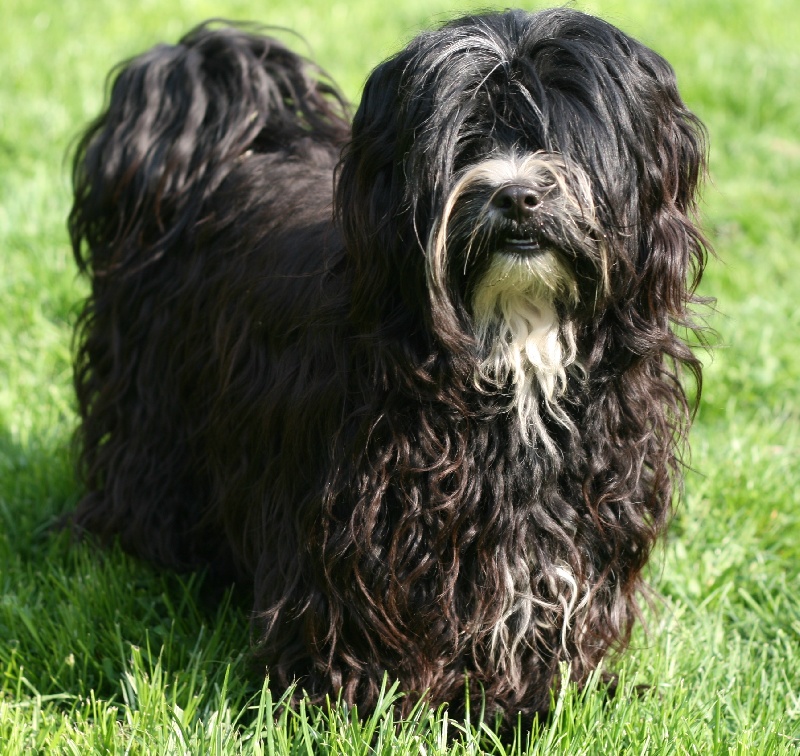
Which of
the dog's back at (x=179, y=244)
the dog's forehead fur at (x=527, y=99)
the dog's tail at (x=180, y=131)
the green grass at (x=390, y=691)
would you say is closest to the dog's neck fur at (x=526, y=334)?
the dog's forehead fur at (x=527, y=99)

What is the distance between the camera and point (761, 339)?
513cm

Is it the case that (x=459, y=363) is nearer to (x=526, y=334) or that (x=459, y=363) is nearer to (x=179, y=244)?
(x=526, y=334)

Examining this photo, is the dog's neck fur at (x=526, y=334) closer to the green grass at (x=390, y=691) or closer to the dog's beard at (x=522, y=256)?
the dog's beard at (x=522, y=256)

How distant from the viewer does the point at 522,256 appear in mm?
2457

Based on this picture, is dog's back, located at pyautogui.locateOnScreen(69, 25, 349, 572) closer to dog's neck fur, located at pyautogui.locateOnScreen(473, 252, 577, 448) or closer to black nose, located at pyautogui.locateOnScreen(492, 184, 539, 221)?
dog's neck fur, located at pyautogui.locateOnScreen(473, 252, 577, 448)

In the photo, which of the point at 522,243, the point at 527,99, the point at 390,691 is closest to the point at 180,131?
the point at 527,99

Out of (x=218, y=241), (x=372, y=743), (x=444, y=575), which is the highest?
(x=218, y=241)

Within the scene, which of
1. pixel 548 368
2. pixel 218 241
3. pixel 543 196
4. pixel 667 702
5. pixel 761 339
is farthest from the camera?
pixel 761 339

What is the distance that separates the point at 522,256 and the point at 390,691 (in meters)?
1.11

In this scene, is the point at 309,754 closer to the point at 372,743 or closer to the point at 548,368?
the point at 372,743

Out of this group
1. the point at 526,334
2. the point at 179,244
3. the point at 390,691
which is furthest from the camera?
the point at 179,244

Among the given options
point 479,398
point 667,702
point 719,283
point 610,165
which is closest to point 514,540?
point 479,398

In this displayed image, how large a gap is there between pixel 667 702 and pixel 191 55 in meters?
2.51

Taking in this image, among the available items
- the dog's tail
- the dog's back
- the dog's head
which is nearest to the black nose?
the dog's head
